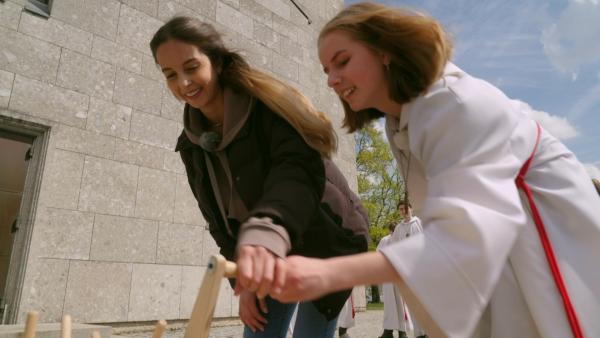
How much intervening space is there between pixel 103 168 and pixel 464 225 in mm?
4007

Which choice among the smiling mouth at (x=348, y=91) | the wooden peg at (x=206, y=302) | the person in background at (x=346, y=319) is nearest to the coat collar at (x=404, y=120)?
the smiling mouth at (x=348, y=91)

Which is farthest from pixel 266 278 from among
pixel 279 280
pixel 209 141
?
pixel 209 141

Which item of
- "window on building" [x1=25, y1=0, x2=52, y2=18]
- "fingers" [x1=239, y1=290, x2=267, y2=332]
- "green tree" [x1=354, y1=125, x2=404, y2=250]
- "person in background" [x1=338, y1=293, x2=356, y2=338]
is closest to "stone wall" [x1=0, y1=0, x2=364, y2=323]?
"window on building" [x1=25, y1=0, x2=52, y2=18]

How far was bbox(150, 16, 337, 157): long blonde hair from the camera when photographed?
1451 mm

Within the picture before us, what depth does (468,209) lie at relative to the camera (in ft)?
2.72

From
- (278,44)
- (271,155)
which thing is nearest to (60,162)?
(271,155)

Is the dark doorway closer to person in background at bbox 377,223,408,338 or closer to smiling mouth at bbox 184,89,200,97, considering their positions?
smiling mouth at bbox 184,89,200,97

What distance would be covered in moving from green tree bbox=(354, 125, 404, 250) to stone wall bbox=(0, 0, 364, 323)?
17.5 m

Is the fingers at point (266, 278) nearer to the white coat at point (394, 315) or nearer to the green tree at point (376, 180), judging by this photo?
the white coat at point (394, 315)

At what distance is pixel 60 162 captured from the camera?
3.86 meters

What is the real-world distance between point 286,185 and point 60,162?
3435 mm

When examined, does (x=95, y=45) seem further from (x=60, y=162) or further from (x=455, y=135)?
(x=455, y=135)

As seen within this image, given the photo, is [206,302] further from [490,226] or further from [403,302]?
[403,302]

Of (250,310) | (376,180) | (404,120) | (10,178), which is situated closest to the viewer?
(404,120)
